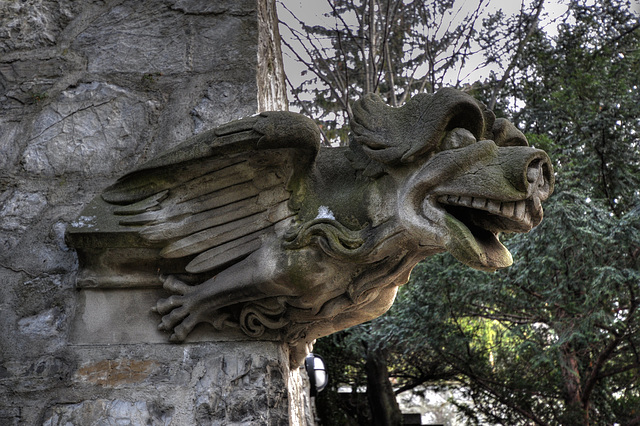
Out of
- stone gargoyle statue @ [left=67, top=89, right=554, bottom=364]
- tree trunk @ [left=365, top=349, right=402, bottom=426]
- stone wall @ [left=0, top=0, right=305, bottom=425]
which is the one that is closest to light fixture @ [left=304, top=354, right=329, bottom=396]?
tree trunk @ [left=365, top=349, right=402, bottom=426]

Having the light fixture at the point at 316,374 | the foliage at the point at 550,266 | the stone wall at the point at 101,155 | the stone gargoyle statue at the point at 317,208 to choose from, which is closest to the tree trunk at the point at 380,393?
the foliage at the point at 550,266

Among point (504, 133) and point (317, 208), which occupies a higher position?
point (504, 133)

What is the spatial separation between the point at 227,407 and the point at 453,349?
14.8 ft

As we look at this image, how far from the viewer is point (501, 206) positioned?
1.66 metres

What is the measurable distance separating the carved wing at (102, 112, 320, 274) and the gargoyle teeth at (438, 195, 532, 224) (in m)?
0.45

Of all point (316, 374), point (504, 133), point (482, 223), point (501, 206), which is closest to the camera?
point (501, 206)

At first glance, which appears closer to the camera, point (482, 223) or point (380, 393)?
point (482, 223)

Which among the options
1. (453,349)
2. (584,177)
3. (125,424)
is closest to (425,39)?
(584,177)

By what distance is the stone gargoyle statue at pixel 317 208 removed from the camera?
171 centimetres

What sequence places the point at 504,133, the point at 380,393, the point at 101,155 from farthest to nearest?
the point at 380,393 < the point at 101,155 < the point at 504,133

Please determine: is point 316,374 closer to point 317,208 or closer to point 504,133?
point 317,208

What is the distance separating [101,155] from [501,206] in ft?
4.18

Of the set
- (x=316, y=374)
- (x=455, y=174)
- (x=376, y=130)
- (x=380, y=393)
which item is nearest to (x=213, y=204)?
(x=376, y=130)

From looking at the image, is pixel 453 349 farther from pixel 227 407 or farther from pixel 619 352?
pixel 227 407
